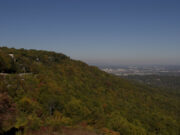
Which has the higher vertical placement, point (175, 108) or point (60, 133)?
point (60, 133)

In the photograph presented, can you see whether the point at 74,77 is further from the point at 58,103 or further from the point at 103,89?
the point at 58,103

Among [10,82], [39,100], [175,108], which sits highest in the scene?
[10,82]

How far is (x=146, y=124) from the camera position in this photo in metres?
34.5

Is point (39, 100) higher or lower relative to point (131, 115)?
higher

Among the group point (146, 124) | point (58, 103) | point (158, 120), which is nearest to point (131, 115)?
point (146, 124)

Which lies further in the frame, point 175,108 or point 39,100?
point 175,108

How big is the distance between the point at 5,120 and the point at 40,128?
12.2ft

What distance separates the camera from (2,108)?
13281 millimetres

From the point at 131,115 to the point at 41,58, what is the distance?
38.3 m

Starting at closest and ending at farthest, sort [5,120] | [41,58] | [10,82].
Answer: [5,120]
[10,82]
[41,58]

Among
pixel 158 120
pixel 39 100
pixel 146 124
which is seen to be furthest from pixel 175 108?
pixel 39 100

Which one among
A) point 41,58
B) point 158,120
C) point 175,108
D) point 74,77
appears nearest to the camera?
point 158,120

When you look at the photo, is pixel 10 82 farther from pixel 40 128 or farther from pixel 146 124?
pixel 146 124

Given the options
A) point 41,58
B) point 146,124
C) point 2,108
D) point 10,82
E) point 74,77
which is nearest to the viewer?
point 2,108
